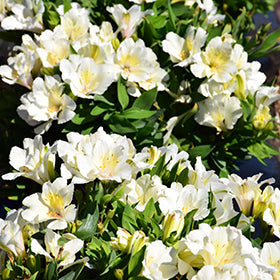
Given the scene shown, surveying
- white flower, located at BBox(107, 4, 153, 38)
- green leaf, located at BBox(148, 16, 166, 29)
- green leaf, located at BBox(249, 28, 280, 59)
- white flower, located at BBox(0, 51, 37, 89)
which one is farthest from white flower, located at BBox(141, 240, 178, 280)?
green leaf, located at BBox(249, 28, 280, 59)

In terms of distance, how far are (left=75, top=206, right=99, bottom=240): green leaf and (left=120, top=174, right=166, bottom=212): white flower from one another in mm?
102

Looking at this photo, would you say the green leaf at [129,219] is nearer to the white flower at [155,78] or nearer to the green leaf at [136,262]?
the green leaf at [136,262]

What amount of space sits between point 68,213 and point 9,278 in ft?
0.63

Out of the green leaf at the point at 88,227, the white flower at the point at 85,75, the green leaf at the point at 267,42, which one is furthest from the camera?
the green leaf at the point at 267,42

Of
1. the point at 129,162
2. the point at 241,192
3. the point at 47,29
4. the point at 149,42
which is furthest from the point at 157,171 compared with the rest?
the point at 47,29

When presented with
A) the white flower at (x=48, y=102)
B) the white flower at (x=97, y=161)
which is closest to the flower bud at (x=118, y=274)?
the white flower at (x=97, y=161)

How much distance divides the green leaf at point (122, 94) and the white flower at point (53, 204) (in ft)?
1.70

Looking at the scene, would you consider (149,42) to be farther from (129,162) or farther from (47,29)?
(129,162)

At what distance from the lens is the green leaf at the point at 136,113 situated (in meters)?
1.50

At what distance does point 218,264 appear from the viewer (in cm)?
91

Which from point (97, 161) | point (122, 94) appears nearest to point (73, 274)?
point (97, 161)

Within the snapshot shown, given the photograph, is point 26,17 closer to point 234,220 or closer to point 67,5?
point 67,5

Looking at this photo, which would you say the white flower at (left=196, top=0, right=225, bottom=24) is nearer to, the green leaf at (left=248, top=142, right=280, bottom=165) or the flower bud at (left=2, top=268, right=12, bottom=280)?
the green leaf at (left=248, top=142, right=280, bottom=165)

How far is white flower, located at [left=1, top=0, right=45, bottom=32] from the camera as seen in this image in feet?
5.35
